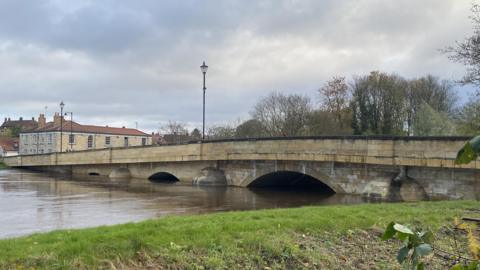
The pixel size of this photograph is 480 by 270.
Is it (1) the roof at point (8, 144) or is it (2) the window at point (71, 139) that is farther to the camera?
(1) the roof at point (8, 144)

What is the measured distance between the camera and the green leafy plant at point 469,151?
1.47 m

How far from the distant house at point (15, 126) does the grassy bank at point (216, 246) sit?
9439 centimetres

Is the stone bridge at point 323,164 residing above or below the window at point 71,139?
below

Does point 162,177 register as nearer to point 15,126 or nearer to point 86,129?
point 86,129

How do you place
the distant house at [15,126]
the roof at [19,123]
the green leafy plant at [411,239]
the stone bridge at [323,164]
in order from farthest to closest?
1. the roof at [19,123]
2. the distant house at [15,126]
3. the stone bridge at [323,164]
4. the green leafy plant at [411,239]

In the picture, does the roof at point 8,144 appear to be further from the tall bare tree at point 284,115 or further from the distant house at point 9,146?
the tall bare tree at point 284,115

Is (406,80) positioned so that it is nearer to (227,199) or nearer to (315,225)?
(227,199)

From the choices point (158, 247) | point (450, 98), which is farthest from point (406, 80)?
point (158, 247)

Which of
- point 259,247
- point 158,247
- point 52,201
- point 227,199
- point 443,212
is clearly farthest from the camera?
point 227,199

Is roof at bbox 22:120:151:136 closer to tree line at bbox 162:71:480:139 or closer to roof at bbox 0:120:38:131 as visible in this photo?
roof at bbox 0:120:38:131

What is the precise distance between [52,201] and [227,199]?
7.89 meters

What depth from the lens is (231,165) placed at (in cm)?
2938

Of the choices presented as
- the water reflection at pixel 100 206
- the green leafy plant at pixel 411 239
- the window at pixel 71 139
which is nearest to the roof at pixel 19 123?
the window at pixel 71 139

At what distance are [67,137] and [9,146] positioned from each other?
60.9 ft
